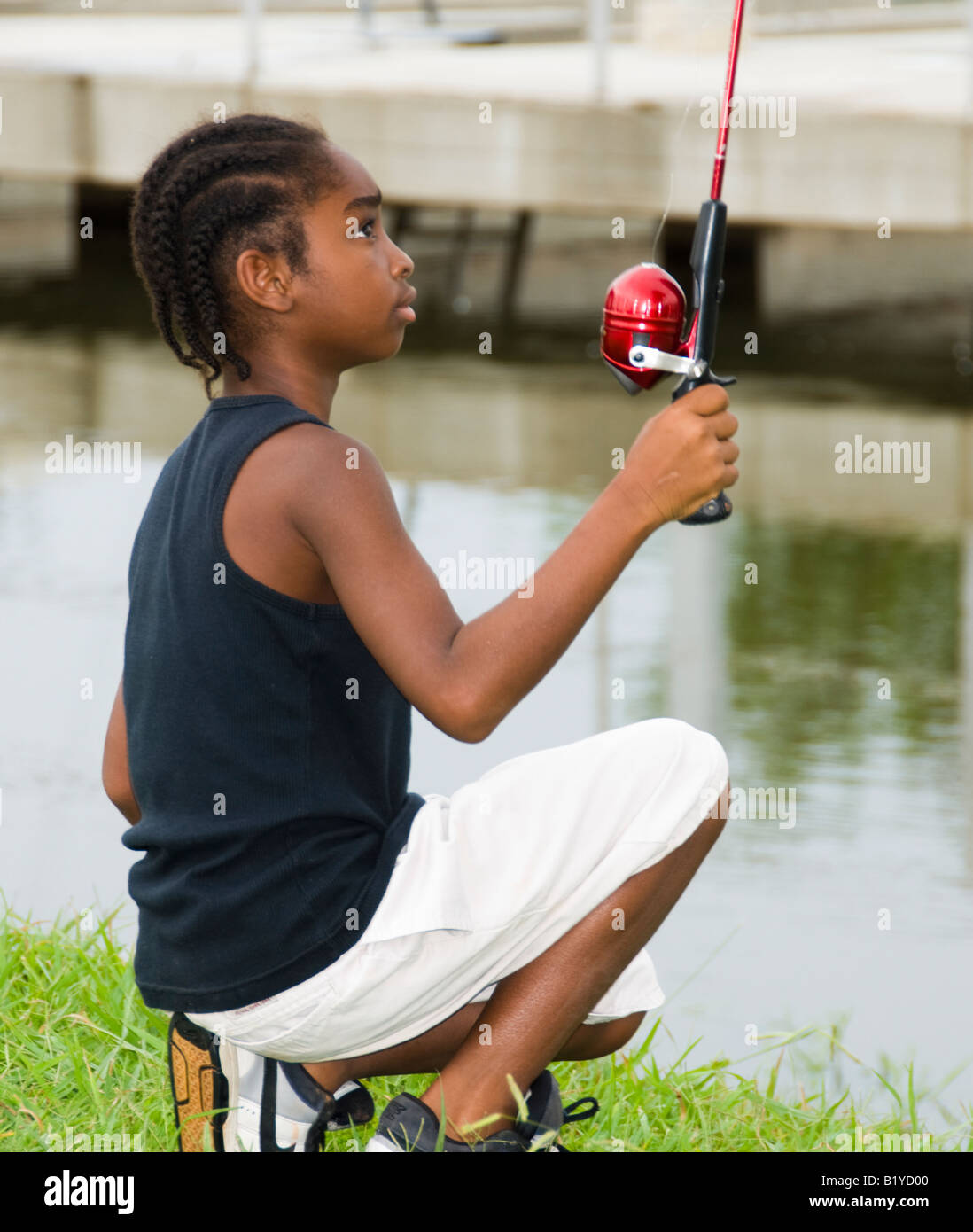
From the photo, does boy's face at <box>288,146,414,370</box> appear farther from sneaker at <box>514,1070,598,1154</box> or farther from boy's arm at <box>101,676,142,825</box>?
sneaker at <box>514,1070,598,1154</box>

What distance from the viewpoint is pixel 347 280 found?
202cm

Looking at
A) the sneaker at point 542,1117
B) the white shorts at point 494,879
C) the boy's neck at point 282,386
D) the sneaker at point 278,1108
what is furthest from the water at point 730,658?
the boy's neck at point 282,386

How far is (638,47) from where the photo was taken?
10742 mm

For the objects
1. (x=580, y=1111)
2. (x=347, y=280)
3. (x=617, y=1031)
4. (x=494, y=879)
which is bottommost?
(x=580, y=1111)

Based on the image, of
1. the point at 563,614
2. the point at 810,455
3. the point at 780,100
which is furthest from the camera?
the point at 780,100

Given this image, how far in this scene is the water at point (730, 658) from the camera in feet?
10.6

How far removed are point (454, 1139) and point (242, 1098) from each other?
26cm

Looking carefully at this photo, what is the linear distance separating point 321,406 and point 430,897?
1.86 feet

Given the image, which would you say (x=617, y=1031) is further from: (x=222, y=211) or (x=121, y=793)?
(x=222, y=211)

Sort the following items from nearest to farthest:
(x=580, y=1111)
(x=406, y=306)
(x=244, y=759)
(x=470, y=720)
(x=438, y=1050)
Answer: (x=470, y=720) < (x=244, y=759) < (x=406, y=306) < (x=438, y=1050) < (x=580, y=1111)

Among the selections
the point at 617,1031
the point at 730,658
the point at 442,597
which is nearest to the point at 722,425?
the point at 442,597
